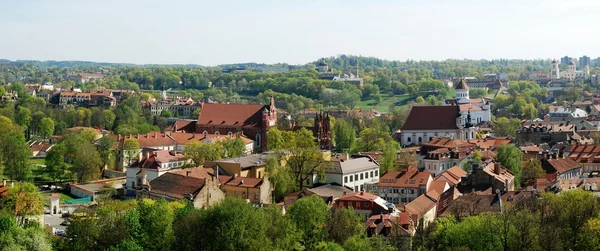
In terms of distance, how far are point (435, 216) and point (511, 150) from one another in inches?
701

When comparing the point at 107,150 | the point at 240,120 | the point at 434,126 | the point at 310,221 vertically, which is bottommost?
the point at 310,221

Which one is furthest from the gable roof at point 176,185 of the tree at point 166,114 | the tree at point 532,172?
the tree at point 166,114

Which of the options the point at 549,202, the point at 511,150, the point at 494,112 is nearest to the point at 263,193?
the point at 549,202

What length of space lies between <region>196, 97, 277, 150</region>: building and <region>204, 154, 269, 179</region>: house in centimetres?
2219

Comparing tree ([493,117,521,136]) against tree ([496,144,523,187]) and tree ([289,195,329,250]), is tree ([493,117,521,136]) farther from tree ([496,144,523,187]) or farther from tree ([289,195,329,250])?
tree ([289,195,329,250])

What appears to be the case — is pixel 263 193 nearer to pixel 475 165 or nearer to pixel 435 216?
pixel 435 216

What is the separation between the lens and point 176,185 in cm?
5153

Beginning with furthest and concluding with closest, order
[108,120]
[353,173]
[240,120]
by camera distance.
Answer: [108,120] < [240,120] < [353,173]

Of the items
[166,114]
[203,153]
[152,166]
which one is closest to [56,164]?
[152,166]

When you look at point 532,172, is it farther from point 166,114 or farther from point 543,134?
point 166,114

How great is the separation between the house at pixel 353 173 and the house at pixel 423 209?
7.81 m

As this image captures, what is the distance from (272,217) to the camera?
132 ft

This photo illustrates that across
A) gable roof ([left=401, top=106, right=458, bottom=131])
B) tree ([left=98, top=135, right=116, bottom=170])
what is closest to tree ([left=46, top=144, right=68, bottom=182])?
tree ([left=98, top=135, right=116, bottom=170])

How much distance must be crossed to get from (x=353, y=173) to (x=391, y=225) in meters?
15.8
